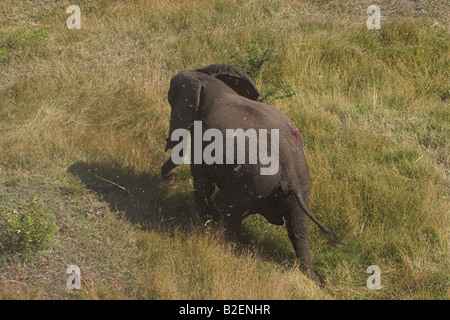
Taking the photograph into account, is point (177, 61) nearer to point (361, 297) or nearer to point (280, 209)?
point (280, 209)

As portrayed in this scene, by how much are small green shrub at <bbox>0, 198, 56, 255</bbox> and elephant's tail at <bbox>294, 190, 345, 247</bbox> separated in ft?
7.80

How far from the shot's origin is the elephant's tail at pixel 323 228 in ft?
17.6

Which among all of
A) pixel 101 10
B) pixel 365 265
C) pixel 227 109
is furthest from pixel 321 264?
pixel 101 10

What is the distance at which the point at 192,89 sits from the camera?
243 inches

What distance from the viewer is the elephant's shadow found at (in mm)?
6121

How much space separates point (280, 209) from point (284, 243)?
2.28ft

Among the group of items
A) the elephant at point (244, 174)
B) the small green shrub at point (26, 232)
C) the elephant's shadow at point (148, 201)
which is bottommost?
the elephant's shadow at point (148, 201)

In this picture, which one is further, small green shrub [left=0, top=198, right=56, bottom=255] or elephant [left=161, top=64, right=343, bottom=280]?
small green shrub [left=0, top=198, right=56, bottom=255]

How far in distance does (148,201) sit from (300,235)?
6.27 ft

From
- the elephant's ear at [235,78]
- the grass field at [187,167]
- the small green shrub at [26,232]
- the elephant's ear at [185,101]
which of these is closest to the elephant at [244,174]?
the elephant's ear at [185,101]

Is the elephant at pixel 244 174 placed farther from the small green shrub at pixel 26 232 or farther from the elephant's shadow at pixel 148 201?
the small green shrub at pixel 26 232

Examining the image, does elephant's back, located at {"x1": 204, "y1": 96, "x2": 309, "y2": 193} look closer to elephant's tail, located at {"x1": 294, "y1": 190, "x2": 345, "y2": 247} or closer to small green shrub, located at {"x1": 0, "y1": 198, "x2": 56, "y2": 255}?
elephant's tail, located at {"x1": 294, "y1": 190, "x2": 345, "y2": 247}

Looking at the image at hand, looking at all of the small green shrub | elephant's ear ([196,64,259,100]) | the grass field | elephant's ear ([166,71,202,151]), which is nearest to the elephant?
elephant's ear ([166,71,202,151])

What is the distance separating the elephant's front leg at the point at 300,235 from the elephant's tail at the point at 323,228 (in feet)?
0.60
